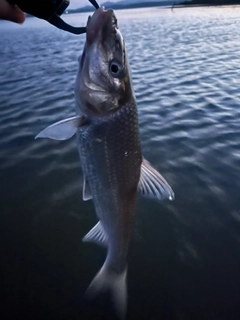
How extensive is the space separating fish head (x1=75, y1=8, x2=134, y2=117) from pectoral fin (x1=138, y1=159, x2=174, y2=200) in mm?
554

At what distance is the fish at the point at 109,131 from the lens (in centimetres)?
210

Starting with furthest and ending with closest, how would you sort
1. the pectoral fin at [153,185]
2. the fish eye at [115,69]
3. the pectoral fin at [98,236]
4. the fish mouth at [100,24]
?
the pectoral fin at [98,236], the pectoral fin at [153,185], the fish eye at [115,69], the fish mouth at [100,24]

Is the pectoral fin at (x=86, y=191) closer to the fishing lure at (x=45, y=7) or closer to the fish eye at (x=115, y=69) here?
the fish eye at (x=115, y=69)

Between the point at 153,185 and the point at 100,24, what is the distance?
1246 mm

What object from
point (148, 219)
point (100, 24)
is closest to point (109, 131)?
point (100, 24)

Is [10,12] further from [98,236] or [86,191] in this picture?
[98,236]

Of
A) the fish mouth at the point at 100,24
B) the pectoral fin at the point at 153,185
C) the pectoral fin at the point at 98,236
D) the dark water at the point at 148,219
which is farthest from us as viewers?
the dark water at the point at 148,219

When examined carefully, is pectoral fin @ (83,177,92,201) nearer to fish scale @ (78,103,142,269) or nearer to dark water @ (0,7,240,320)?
fish scale @ (78,103,142,269)

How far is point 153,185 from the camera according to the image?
2303mm

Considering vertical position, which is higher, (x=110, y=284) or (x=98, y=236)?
(x=98, y=236)

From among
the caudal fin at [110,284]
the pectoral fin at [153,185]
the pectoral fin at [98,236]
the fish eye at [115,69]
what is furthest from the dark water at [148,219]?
the fish eye at [115,69]

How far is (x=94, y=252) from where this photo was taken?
4.25 m

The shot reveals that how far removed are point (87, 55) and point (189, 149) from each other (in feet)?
15.7

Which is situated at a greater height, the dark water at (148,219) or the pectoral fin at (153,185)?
the pectoral fin at (153,185)
